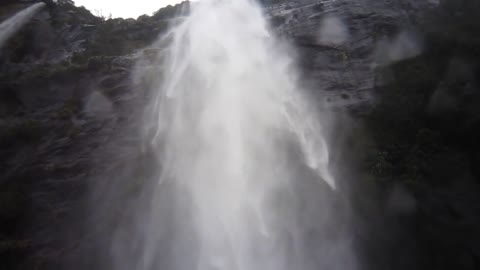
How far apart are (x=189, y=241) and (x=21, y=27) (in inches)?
761

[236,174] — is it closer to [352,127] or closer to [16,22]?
[352,127]

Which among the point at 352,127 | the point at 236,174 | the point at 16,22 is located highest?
the point at 16,22

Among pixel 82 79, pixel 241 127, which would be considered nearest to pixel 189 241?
pixel 241 127

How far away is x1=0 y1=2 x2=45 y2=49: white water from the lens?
22469 mm

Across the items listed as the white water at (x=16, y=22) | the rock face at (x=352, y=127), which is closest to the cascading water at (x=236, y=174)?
the rock face at (x=352, y=127)

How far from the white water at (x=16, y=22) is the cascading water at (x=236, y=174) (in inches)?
401

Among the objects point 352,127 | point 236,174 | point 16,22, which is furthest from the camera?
point 16,22

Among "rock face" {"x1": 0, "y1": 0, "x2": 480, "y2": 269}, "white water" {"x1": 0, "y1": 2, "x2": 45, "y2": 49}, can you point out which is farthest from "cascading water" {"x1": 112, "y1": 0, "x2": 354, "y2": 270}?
"white water" {"x1": 0, "y1": 2, "x2": 45, "y2": 49}

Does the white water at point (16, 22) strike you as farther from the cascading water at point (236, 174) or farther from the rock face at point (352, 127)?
the cascading water at point (236, 174)

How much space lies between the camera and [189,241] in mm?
11711

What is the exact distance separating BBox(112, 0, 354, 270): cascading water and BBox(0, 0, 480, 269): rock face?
0.91m

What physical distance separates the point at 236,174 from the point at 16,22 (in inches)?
769

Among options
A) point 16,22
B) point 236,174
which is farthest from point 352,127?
point 16,22

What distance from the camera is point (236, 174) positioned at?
44.3 feet
